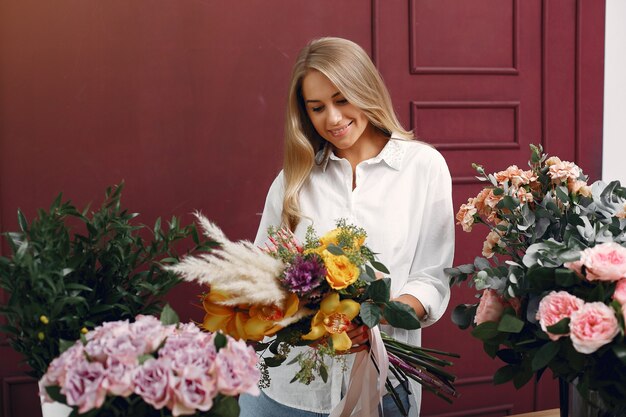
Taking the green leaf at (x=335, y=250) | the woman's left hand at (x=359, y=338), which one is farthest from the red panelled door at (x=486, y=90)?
the green leaf at (x=335, y=250)

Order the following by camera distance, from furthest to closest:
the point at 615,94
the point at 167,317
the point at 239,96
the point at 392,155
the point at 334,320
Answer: the point at 615,94 < the point at 239,96 < the point at 392,155 < the point at 334,320 < the point at 167,317

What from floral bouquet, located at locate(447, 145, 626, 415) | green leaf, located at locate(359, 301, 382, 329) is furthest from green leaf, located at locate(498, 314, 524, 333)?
green leaf, located at locate(359, 301, 382, 329)

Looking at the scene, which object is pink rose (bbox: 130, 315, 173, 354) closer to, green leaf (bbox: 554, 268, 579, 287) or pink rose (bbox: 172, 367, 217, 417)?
pink rose (bbox: 172, 367, 217, 417)

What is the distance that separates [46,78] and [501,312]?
1.72 m

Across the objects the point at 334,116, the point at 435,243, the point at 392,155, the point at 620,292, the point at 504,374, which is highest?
the point at 334,116

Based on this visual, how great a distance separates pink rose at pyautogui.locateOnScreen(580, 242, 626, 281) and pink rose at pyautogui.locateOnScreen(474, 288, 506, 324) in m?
0.20

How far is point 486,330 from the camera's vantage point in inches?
50.8

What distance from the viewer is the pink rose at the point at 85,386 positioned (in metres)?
0.92

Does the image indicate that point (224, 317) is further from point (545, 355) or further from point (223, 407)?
point (545, 355)

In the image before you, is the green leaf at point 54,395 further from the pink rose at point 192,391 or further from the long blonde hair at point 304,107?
the long blonde hair at point 304,107

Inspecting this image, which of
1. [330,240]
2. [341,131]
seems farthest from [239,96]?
[330,240]

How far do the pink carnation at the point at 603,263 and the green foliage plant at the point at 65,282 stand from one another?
2.10 ft

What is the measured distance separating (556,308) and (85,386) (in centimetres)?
74

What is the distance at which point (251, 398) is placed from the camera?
1918 millimetres
